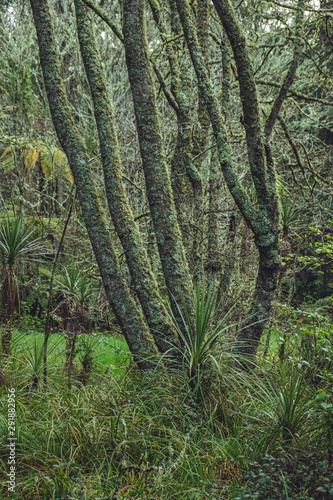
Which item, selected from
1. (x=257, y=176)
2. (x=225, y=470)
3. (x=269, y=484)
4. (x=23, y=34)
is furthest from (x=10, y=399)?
(x=23, y=34)

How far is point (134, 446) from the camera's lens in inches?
99.5

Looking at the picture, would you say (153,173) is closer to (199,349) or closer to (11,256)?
(199,349)

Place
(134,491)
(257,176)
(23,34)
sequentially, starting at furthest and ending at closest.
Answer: (23,34) < (257,176) < (134,491)

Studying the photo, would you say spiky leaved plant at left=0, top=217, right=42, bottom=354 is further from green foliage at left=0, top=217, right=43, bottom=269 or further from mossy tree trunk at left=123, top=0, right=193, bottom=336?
mossy tree trunk at left=123, top=0, right=193, bottom=336

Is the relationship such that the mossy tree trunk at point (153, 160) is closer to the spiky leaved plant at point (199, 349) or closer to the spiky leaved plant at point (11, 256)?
the spiky leaved plant at point (199, 349)

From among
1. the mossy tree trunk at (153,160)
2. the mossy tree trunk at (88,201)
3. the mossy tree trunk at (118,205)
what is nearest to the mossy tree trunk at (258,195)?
the mossy tree trunk at (153,160)

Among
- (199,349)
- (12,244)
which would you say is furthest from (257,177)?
(12,244)

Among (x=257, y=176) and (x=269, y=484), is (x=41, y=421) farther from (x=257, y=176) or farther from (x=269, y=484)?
(x=257, y=176)

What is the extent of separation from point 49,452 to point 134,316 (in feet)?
4.03

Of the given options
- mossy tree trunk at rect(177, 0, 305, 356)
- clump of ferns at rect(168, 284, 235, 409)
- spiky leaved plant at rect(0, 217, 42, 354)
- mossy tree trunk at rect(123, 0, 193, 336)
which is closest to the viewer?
clump of ferns at rect(168, 284, 235, 409)

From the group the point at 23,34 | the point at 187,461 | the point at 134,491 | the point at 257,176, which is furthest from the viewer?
the point at 23,34

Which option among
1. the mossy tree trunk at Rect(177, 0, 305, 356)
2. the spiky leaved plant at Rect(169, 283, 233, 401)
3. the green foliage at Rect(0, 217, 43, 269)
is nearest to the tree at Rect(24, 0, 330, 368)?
the mossy tree trunk at Rect(177, 0, 305, 356)

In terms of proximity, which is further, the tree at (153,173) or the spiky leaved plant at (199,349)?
the tree at (153,173)

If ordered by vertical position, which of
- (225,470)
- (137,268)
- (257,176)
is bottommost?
(225,470)
